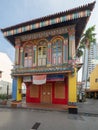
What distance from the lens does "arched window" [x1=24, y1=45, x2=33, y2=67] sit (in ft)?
41.7

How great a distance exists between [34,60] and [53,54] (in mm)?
1796

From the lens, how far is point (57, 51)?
11891mm

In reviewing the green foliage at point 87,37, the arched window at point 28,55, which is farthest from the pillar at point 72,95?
the green foliage at point 87,37

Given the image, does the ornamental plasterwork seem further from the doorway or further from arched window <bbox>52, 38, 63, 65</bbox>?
the doorway

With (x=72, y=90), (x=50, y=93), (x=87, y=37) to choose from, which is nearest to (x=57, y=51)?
(x=72, y=90)

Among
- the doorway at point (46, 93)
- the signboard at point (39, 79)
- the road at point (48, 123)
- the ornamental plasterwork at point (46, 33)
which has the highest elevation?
the ornamental plasterwork at point (46, 33)

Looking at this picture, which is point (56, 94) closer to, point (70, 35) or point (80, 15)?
point (70, 35)

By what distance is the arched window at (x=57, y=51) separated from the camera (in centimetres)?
1172

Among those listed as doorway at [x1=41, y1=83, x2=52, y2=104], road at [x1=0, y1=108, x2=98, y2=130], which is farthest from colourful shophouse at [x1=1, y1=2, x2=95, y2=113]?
road at [x1=0, y1=108, x2=98, y2=130]

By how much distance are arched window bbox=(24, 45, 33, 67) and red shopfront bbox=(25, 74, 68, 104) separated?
2.74 m

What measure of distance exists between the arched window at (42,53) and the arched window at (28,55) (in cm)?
79

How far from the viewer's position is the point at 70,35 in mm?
11117

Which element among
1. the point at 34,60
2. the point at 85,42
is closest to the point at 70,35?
the point at 34,60

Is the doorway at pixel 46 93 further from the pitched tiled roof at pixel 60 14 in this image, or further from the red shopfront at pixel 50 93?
the pitched tiled roof at pixel 60 14
